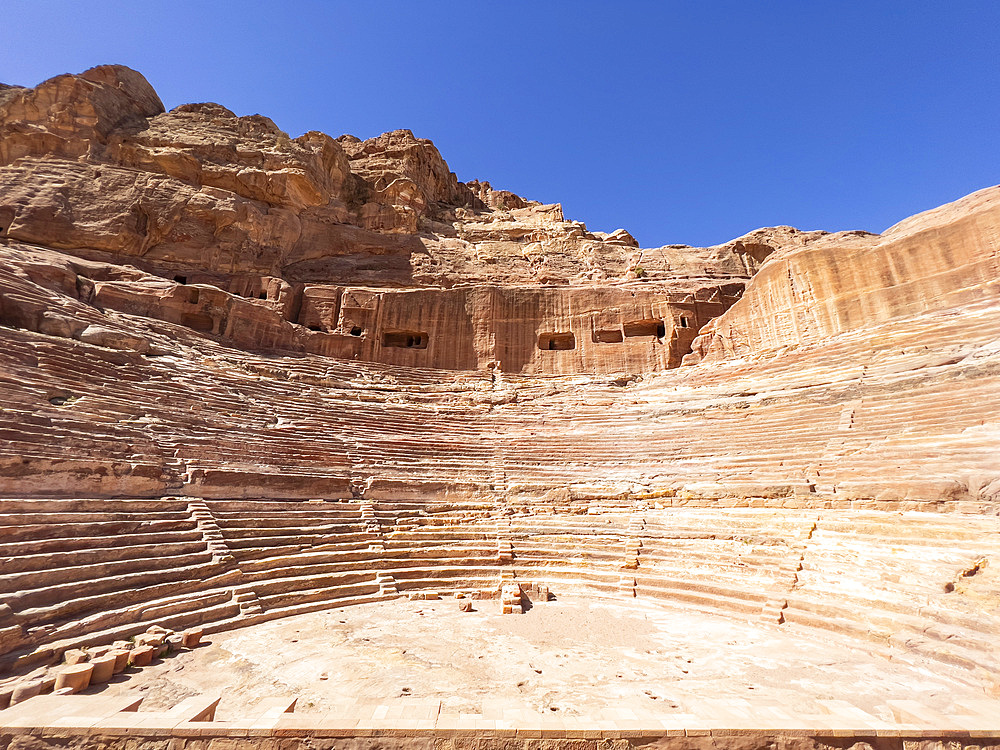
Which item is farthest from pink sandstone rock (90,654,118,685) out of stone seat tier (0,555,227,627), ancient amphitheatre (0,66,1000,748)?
stone seat tier (0,555,227,627)

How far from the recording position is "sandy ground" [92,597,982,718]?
4309mm

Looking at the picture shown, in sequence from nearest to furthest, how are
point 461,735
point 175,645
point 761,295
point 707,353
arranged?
point 461,735, point 175,645, point 761,295, point 707,353

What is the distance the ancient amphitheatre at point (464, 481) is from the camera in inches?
171

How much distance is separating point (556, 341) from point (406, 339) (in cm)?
644

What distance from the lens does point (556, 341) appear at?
65.2 feet

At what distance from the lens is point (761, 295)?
1523 cm

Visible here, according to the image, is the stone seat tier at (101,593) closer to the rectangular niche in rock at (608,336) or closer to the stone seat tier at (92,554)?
the stone seat tier at (92,554)

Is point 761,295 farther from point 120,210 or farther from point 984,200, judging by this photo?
point 120,210

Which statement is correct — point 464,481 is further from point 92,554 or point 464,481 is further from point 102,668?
point 102,668

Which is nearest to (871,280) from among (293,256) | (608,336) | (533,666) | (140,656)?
(608,336)

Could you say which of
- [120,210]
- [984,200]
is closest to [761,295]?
[984,200]

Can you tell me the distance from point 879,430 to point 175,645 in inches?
467

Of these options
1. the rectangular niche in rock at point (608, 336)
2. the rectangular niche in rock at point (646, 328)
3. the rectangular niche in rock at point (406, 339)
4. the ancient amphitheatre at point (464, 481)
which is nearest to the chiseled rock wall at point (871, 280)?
the ancient amphitheatre at point (464, 481)

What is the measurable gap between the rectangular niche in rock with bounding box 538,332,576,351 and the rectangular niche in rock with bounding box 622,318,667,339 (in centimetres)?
222
